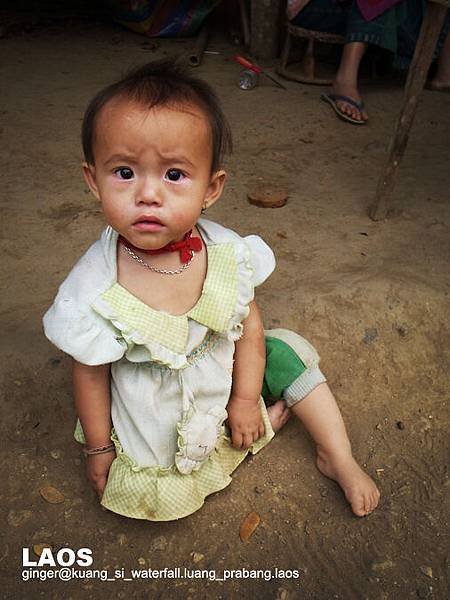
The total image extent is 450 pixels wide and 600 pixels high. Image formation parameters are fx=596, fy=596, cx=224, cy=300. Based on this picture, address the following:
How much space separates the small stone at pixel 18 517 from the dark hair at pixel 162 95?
905 millimetres

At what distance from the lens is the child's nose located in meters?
1.13

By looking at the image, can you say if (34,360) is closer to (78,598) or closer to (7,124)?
(78,598)

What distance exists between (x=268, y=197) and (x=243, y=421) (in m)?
1.28

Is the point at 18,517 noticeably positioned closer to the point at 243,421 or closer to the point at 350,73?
the point at 243,421

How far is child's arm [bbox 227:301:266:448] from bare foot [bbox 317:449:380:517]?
26 centimetres

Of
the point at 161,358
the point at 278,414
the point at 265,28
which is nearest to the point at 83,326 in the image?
the point at 161,358

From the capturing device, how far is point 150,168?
1.14 metres

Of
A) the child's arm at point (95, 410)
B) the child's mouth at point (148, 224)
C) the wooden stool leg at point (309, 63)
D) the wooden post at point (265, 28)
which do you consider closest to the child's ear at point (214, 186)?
the child's mouth at point (148, 224)

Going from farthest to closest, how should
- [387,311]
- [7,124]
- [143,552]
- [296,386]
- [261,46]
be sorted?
1. [261,46]
2. [7,124]
3. [387,311]
4. [296,386]
5. [143,552]

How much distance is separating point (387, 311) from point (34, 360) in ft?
3.67

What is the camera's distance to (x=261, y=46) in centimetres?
416

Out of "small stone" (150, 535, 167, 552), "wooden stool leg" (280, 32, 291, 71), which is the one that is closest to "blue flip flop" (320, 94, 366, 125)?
"wooden stool leg" (280, 32, 291, 71)

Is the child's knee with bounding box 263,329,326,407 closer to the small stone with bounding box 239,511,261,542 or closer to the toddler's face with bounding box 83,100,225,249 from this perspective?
the small stone with bounding box 239,511,261,542

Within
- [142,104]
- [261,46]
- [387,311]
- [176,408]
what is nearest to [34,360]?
[176,408]
